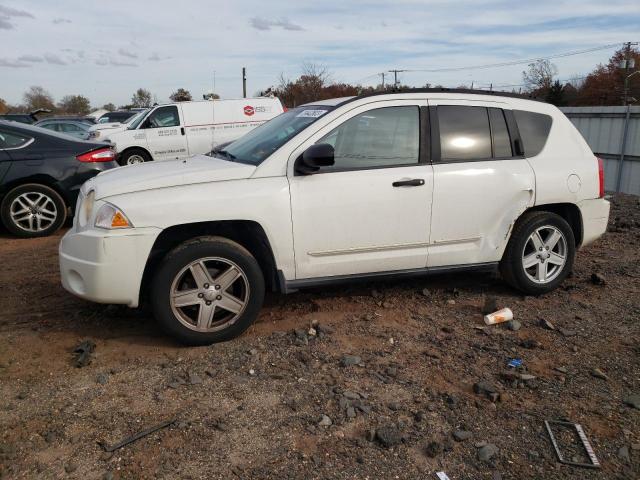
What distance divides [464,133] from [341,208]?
1.31 metres

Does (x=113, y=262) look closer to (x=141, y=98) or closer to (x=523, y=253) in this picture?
(x=523, y=253)

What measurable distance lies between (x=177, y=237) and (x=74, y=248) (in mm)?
715

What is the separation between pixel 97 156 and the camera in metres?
7.48

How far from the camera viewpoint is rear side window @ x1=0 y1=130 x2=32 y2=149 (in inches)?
285

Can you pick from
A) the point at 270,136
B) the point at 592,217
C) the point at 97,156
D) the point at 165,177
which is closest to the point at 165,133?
the point at 97,156

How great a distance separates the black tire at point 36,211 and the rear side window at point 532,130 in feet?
18.9

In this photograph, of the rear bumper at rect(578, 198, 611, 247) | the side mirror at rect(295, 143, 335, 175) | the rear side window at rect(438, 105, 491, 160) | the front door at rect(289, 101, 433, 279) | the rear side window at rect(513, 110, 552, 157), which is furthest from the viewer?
the rear bumper at rect(578, 198, 611, 247)

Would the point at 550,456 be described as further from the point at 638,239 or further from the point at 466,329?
the point at 638,239

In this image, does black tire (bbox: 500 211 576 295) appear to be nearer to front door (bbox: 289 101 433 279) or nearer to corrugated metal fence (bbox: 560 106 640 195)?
front door (bbox: 289 101 433 279)

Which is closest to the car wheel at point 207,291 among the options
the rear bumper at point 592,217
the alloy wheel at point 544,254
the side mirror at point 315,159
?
the side mirror at point 315,159

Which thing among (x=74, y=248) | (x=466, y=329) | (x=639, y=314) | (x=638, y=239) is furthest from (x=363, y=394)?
(x=638, y=239)

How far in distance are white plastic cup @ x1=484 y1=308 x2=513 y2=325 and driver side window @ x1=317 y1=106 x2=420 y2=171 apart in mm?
1373

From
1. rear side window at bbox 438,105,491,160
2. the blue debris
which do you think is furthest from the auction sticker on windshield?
the blue debris

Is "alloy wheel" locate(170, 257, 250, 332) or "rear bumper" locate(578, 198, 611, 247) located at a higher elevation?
"rear bumper" locate(578, 198, 611, 247)
